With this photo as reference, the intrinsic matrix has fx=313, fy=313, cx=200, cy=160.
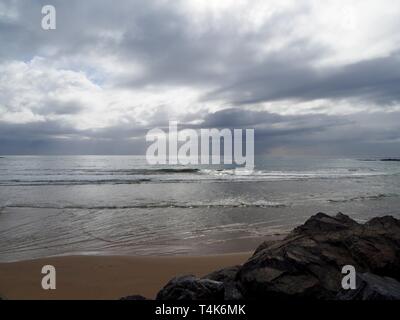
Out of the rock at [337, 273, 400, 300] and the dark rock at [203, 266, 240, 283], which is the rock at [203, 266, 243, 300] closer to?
the dark rock at [203, 266, 240, 283]

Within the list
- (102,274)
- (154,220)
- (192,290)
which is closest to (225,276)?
(192,290)

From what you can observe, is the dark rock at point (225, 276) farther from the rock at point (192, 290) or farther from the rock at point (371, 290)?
the rock at point (371, 290)

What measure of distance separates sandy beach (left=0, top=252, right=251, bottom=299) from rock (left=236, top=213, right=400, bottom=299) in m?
2.46

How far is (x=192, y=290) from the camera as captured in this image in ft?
13.7

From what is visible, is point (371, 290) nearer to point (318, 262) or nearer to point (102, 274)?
point (318, 262)

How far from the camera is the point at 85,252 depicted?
914 centimetres

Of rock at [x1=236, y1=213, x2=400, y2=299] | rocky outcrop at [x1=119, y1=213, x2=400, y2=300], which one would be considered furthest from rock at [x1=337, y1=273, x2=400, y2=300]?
rock at [x1=236, y1=213, x2=400, y2=299]

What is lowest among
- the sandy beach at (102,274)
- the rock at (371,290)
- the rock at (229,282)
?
the sandy beach at (102,274)

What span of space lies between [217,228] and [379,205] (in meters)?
11.0

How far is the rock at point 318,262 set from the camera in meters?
4.46

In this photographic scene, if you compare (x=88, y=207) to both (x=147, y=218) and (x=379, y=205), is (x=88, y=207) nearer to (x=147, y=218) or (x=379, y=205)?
(x=147, y=218)

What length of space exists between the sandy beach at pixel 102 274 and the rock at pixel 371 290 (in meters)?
3.67

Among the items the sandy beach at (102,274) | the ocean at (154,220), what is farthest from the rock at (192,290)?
the ocean at (154,220)

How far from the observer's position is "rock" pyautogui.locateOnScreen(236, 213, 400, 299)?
14.6 ft
